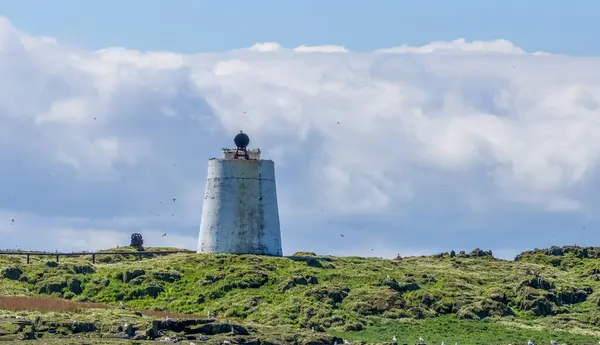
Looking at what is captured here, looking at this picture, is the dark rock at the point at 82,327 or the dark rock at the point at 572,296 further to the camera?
the dark rock at the point at 572,296

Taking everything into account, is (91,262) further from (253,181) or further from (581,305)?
(581,305)

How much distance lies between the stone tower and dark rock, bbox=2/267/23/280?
44.6ft

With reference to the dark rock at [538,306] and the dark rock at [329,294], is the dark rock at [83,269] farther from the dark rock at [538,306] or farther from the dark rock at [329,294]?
the dark rock at [538,306]

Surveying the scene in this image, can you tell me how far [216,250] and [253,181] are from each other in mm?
5648

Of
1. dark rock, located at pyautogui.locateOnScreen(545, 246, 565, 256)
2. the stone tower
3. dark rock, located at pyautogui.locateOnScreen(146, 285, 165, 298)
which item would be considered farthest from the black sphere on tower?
dark rock, located at pyautogui.locateOnScreen(545, 246, 565, 256)

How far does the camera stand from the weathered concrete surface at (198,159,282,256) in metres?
98.2

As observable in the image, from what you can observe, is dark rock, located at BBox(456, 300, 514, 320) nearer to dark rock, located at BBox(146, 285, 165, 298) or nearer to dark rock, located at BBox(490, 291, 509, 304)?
dark rock, located at BBox(490, 291, 509, 304)

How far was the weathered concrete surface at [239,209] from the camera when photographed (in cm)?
9825

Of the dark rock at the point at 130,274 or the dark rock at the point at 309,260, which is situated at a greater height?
the dark rock at the point at 309,260

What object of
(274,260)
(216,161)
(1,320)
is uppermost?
(216,161)

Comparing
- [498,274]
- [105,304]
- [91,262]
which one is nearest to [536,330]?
[498,274]

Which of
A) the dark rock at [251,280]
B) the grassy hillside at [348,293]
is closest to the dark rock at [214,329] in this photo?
the grassy hillside at [348,293]

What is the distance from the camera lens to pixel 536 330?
7912cm

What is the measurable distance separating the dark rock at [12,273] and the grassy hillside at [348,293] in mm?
90
